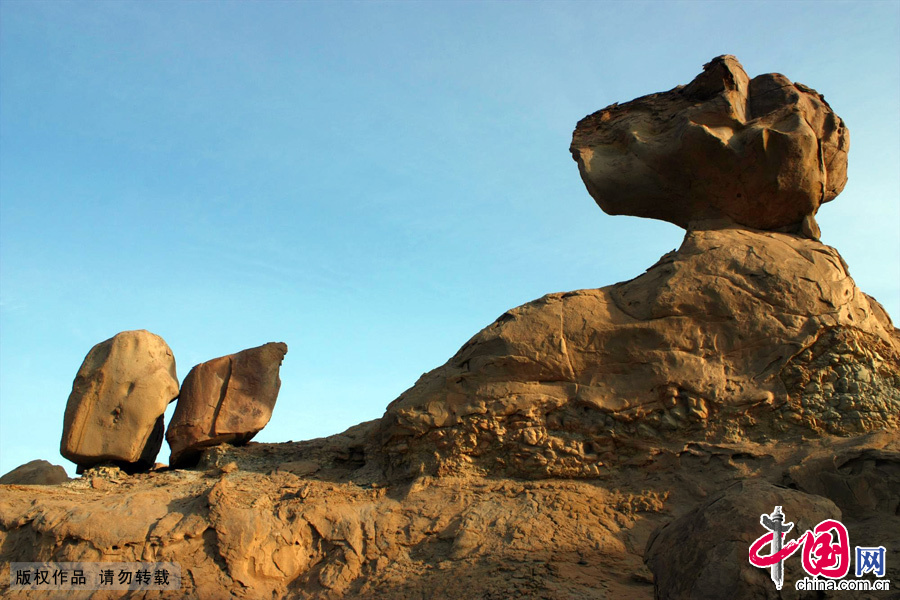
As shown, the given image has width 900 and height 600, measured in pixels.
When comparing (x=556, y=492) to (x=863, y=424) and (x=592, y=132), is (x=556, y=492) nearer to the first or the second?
(x=863, y=424)

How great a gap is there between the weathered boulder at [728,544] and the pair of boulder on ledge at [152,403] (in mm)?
4701

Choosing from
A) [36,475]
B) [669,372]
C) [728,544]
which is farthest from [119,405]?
[728,544]

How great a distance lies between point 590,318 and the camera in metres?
6.73

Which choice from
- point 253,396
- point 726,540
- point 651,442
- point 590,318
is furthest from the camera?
point 253,396

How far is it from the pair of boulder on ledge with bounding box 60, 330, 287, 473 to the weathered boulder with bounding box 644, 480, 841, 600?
15.4ft

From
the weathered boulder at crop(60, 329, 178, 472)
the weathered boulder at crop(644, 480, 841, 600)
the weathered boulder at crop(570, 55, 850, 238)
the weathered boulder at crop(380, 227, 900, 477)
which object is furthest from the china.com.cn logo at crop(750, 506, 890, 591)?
the weathered boulder at crop(60, 329, 178, 472)

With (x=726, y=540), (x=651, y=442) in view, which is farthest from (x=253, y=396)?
(x=726, y=540)

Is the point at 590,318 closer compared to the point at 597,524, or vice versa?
the point at 597,524

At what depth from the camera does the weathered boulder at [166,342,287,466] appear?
7.73 metres

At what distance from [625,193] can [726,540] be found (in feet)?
15.0

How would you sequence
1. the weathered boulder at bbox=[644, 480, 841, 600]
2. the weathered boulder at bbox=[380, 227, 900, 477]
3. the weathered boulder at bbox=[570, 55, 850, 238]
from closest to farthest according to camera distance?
the weathered boulder at bbox=[644, 480, 841, 600] → the weathered boulder at bbox=[380, 227, 900, 477] → the weathered boulder at bbox=[570, 55, 850, 238]

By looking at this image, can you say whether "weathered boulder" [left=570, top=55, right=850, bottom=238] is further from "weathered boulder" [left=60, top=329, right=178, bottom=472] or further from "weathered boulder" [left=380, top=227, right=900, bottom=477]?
"weathered boulder" [left=60, top=329, right=178, bottom=472]

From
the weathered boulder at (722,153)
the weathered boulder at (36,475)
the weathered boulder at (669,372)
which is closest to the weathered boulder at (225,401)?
the weathered boulder at (36,475)

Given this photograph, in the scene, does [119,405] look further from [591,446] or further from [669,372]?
[669,372]
